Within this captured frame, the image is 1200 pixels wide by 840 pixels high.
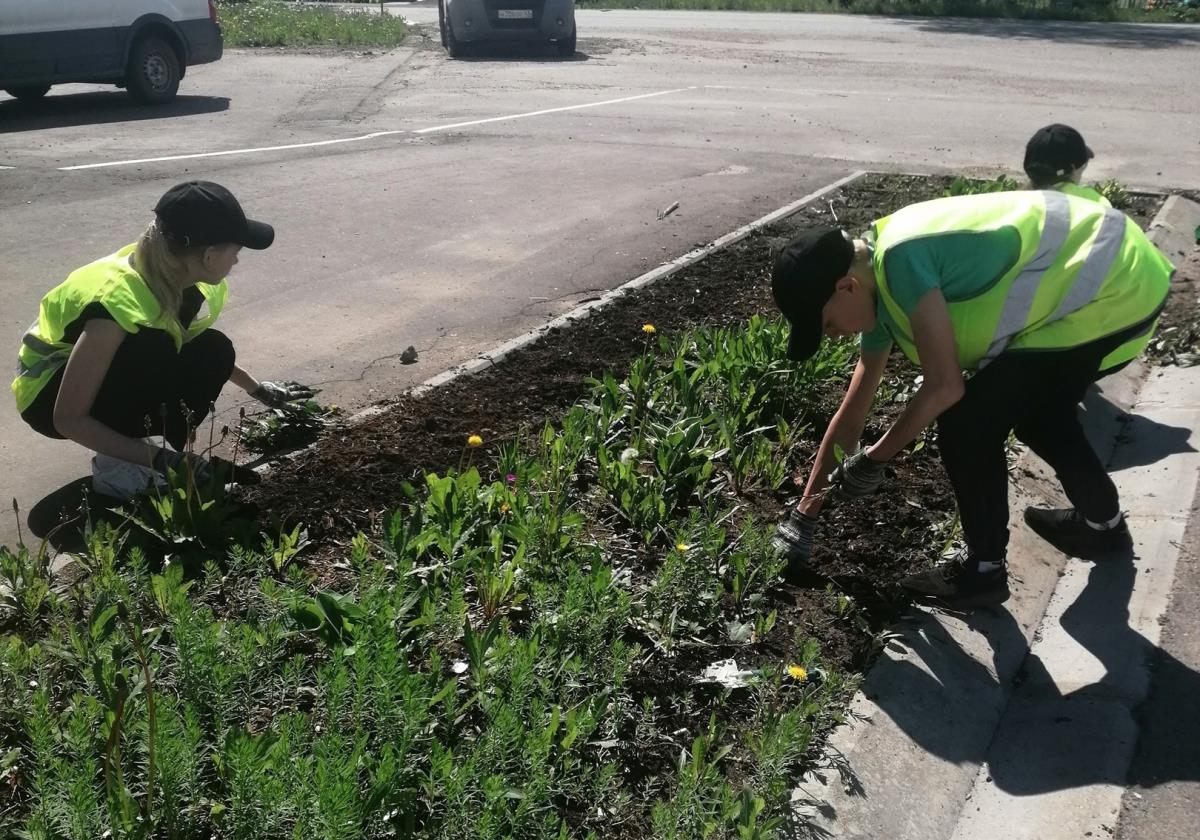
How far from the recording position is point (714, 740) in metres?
3.02

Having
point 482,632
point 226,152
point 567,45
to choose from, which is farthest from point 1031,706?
point 567,45

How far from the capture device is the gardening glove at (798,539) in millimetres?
3801

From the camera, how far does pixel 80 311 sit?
3.85 meters

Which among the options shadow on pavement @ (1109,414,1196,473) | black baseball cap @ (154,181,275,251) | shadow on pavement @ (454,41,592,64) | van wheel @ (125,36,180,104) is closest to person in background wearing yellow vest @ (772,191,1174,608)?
shadow on pavement @ (1109,414,1196,473)

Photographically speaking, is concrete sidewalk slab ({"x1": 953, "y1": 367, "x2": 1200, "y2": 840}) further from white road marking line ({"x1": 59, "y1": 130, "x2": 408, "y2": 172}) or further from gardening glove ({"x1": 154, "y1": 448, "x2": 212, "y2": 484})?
white road marking line ({"x1": 59, "y1": 130, "x2": 408, "y2": 172})

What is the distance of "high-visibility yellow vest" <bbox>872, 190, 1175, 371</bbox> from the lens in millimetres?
3387

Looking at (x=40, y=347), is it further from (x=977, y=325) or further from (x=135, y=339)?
(x=977, y=325)

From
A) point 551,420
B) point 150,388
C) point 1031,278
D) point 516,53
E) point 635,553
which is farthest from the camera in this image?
point 516,53

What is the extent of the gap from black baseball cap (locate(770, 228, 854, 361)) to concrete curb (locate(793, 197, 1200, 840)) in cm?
109

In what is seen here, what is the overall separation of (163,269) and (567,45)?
54.4ft

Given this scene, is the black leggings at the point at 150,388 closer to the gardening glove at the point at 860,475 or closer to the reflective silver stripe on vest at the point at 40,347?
the reflective silver stripe on vest at the point at 40,347

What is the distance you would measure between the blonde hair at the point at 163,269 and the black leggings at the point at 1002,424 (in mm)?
2481

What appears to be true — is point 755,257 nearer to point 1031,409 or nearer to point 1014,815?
point 1031,409

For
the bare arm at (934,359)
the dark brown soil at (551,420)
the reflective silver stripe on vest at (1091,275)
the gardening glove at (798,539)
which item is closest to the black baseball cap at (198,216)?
the dark brown soil at (551,420)
